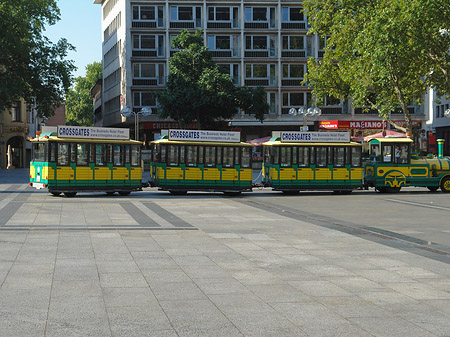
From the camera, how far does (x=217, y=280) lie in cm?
966

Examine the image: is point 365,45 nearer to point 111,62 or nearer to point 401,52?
point 401,52

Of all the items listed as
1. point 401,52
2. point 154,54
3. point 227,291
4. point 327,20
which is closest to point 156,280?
point 227,291

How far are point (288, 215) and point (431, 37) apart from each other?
1066 inches

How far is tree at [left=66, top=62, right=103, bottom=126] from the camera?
132m

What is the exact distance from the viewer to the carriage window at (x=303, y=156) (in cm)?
3300

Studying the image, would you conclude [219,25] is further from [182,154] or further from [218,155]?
[182,154]

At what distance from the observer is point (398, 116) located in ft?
240

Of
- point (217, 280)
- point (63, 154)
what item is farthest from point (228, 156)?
point (217, 280)

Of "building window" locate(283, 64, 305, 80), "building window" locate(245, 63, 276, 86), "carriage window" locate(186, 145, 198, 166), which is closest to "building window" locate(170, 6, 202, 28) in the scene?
"building window" locate(245, 63, 276, 86)

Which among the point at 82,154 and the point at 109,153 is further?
the point at 109,153

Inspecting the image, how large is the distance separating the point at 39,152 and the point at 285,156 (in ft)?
35.0

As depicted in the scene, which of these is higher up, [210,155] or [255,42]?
[255,42]

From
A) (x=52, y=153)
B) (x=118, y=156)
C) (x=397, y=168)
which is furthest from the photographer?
(x=397, y=168)

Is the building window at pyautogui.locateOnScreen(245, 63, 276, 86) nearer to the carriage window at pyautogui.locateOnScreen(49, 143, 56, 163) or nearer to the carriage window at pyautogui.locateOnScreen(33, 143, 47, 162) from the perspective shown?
the carriage window at pyautogui.locateOnScreen(33, 143, 47, 162)
